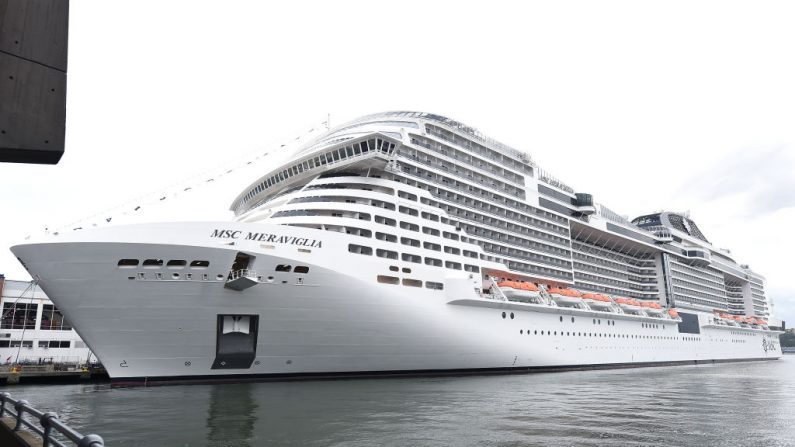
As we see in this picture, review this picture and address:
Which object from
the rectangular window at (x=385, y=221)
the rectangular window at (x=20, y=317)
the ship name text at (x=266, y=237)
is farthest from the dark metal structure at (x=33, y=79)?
the rectangular window at (x=20, y=317)

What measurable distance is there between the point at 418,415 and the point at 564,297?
76.7ft

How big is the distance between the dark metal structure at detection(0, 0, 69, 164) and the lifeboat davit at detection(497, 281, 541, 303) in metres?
30.1

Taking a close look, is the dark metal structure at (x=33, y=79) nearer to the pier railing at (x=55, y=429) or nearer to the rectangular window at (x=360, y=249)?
the pier railing at (x=55, y=429)

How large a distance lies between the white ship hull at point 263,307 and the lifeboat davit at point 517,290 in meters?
2.23

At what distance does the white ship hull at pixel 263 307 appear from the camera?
64.7 feet

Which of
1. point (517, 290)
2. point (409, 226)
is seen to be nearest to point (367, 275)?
point (409, 226)

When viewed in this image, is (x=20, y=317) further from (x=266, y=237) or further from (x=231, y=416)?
(x=231, y=416)

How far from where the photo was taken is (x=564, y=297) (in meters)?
35.8

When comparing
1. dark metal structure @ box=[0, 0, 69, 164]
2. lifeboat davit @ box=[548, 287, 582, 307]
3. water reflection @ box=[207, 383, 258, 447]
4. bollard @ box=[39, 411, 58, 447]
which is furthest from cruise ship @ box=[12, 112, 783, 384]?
dark metal structure @ box=[0, 0, 69, 164]

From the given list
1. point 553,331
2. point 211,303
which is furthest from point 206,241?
point 553,331

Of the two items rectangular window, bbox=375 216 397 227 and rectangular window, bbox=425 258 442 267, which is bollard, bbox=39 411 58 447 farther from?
rectangular window, bbox=425 258 442 267

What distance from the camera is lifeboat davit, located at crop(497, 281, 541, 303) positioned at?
103ft

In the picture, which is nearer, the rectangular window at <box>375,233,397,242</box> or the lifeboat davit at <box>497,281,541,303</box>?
the rectangular window at <box>375,233,397,242</box>

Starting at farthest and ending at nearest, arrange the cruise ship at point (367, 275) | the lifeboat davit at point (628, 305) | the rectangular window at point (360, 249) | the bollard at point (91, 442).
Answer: the lifeboat davit at point (628, 305) < the rectangular window at point (360, 249) < the cruise ship at point (367, 275) < the bollard at point (91, 442)
